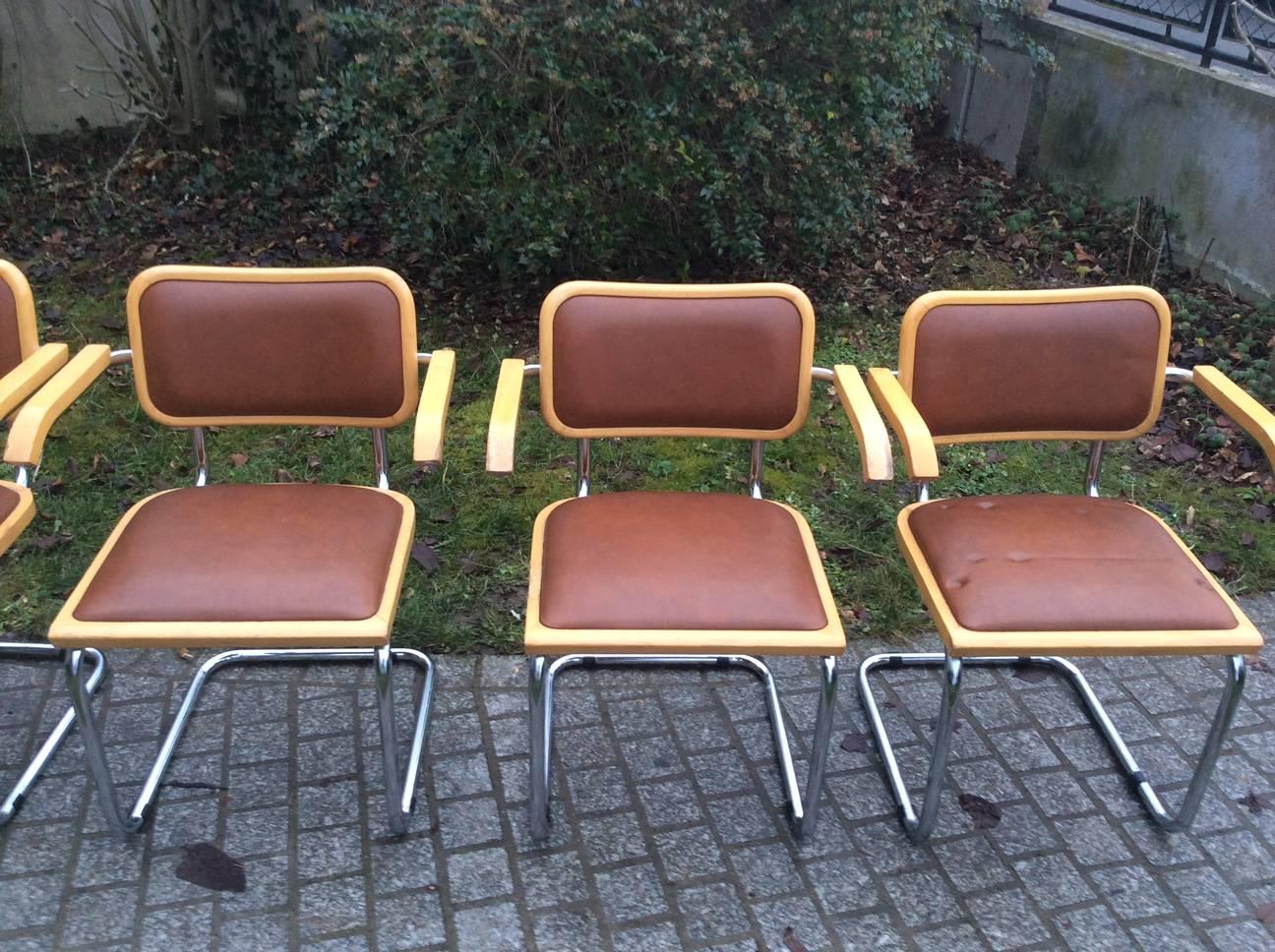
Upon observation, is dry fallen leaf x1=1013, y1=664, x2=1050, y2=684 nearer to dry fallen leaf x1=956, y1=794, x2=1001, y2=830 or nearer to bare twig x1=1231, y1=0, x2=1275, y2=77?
dry fallen leaf x1=956, y1=794, x2=1001, y2=830

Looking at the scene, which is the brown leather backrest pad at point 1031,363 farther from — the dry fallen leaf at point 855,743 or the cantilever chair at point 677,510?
the dry fallen leaf at point 855,743

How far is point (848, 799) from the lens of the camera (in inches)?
96.5

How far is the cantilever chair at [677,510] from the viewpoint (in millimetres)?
2037

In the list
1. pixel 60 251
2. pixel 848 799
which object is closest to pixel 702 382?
pixel 848 799

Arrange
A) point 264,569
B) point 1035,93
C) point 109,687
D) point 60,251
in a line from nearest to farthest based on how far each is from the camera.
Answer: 1. point 264,569
2. point 109,687
3. point 60,251
4. point 1035,93

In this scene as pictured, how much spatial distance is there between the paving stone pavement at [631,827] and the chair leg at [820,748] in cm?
5

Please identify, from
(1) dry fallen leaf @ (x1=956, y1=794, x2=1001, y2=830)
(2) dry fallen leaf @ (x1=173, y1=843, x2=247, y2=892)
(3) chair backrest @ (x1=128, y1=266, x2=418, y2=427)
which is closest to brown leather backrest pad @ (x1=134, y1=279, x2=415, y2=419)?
(3) chair backrest @ (x1=128, y1=266, x2=418, y2=427)

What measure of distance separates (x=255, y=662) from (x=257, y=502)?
639 millimetres

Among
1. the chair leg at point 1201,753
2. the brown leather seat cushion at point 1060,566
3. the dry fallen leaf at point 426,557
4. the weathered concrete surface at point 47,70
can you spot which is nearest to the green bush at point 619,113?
the dry fallen leaf at point 426,557

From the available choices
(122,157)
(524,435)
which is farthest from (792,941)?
(122,157)

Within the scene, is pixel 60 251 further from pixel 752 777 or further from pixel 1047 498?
pixel 1047 498

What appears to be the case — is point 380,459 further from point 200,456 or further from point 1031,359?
point 1031,359

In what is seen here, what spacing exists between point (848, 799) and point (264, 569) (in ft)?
4.46

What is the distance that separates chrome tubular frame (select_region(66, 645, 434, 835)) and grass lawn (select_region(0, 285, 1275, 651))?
0.78ft
